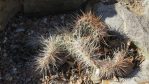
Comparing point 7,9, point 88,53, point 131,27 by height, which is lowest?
point 88,53

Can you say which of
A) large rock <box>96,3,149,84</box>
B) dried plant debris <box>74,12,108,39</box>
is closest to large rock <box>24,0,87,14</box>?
large rock <box>96,3,149,84</box>

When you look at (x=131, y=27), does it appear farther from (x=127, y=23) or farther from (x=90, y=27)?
(x=90, y=27)

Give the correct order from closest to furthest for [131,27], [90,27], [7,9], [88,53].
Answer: [88,53]
[90,27]
[131,27]
[7,9]

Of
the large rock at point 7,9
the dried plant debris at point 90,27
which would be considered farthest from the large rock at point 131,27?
the large rock at point 7,9

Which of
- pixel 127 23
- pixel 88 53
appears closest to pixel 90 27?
pixel 88 53

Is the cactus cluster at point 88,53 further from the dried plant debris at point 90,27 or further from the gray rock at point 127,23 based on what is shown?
the gray rock at point 127,23

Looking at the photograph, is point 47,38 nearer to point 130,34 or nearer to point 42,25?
point 42,25

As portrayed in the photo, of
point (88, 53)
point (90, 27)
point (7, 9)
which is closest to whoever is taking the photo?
point (88, 53)

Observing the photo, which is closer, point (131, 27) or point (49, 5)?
point (131, 27)

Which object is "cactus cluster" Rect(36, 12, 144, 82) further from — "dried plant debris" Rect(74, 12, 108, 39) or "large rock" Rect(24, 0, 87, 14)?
"large rock" Rect(24, 0, 87, 14)
